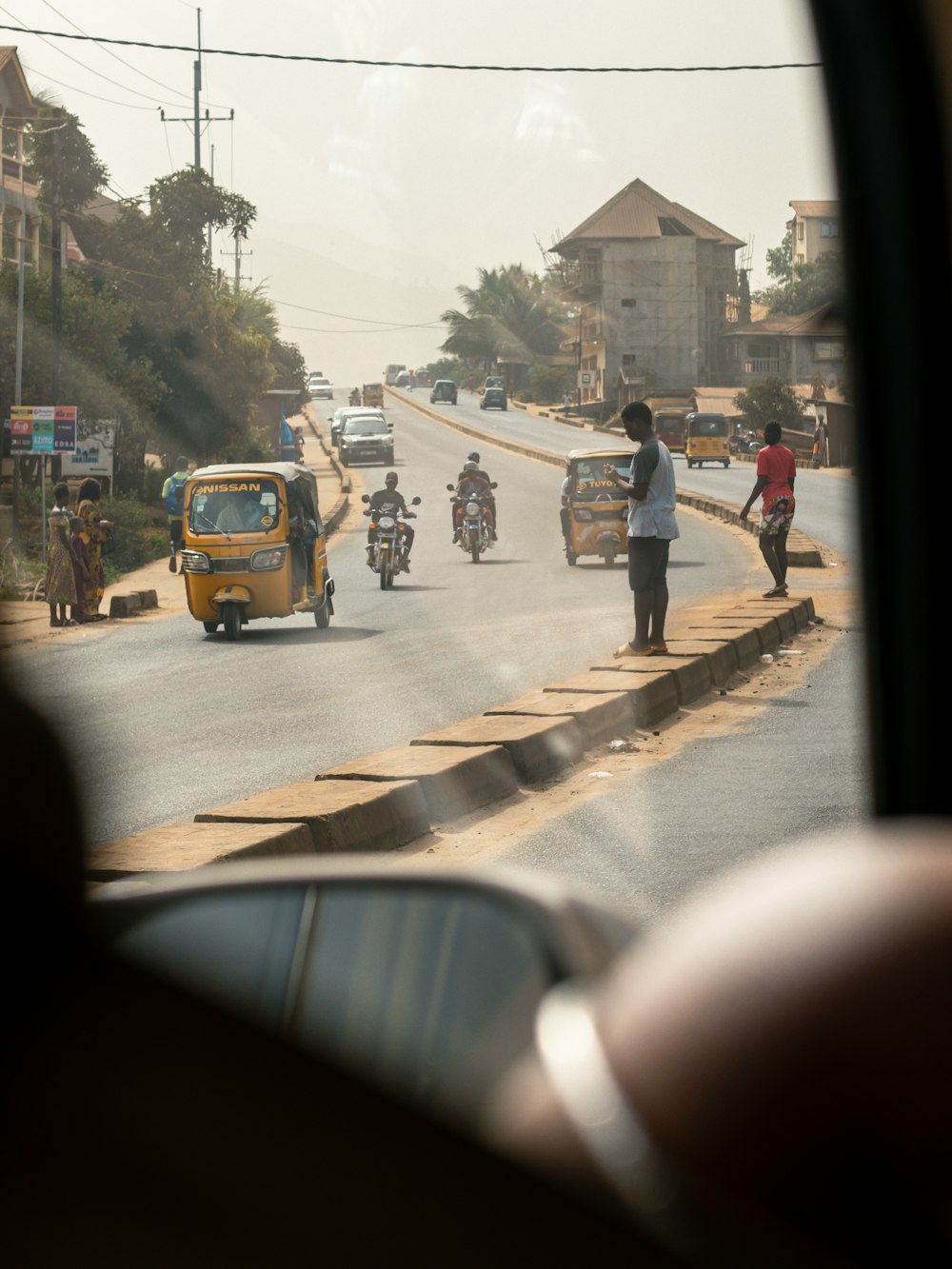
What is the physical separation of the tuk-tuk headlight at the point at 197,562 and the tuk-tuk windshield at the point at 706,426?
3955 centimetres

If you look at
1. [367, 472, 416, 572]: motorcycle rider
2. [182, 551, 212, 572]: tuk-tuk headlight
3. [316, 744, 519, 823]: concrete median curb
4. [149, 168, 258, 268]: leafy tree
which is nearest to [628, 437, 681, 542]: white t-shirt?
[316, 744, 519, 823]: concrete median curb

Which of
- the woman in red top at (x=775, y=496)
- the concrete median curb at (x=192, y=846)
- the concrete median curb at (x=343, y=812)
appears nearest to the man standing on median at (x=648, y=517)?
the woman in red top at (x=775, y=496)

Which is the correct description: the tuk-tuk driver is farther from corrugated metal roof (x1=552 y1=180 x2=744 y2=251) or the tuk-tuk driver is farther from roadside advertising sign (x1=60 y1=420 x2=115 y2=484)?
corrugated metal roof (x1=552 y1=180 x2=744 y2=251)

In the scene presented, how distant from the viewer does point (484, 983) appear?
2.81 feet

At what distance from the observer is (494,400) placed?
3885 inches

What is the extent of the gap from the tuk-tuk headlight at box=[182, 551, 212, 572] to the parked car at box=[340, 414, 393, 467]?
41.0 m

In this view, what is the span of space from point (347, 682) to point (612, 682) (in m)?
3.39

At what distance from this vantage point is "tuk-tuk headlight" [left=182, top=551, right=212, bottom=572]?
1803 cm

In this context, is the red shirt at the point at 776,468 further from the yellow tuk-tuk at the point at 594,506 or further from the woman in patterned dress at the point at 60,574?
the woman in patterned dress at the point at 60,574

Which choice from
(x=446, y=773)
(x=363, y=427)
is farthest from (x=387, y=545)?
(x=363, y=427)

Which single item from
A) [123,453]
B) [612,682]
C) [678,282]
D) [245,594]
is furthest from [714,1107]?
[678,282]

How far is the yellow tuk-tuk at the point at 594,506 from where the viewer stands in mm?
25625

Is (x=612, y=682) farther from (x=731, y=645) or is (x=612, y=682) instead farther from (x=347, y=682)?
(x=347, y=682)

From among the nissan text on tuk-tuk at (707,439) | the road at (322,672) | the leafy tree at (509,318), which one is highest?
the leafy tree at (509,318)
